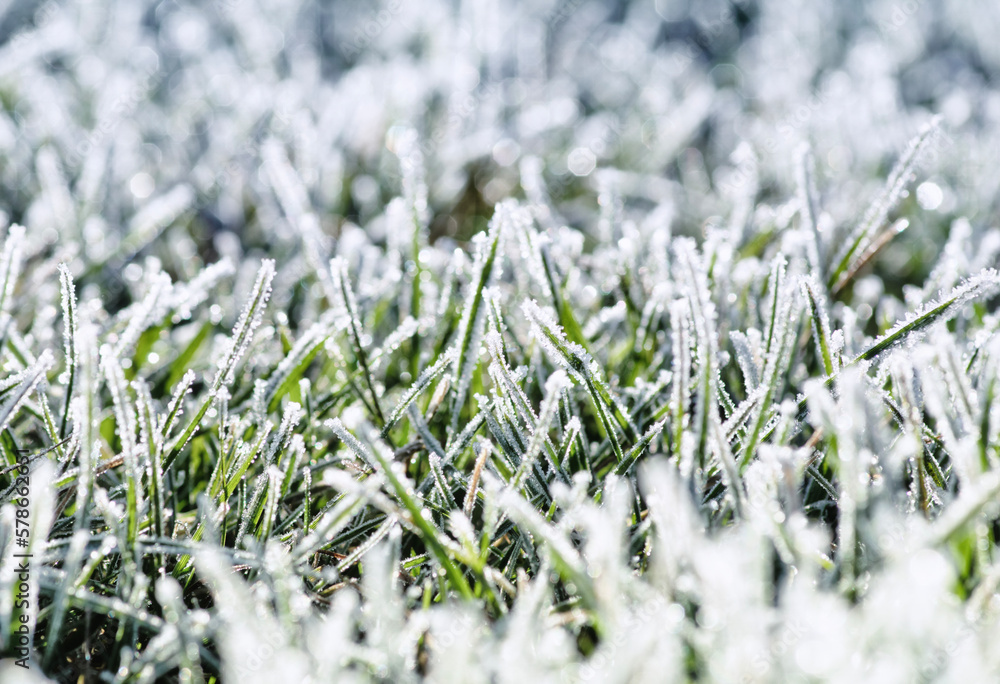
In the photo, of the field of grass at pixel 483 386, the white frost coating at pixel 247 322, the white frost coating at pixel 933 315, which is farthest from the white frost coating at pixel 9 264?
the white frost coating at pixel 933 315

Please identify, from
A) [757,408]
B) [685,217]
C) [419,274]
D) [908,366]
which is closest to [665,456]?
[757,408]

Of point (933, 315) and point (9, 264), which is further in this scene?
point (9, 264)

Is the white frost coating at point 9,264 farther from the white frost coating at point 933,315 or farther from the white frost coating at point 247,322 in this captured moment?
the white frost coating at point 933,315

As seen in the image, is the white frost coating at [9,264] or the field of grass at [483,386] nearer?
the field of grass at [483,386]

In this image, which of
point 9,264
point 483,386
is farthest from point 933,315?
point 9,264

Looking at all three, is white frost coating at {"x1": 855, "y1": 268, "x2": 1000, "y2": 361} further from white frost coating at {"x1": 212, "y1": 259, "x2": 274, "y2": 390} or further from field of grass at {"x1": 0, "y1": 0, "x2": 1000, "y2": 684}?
white frost coating at {"x1": 212, "y1": 259, "x2": 274, "y2": 390}

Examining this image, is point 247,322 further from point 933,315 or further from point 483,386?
point 933,315

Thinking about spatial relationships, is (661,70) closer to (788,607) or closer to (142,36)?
(142,36)

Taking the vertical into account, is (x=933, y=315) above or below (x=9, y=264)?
below
